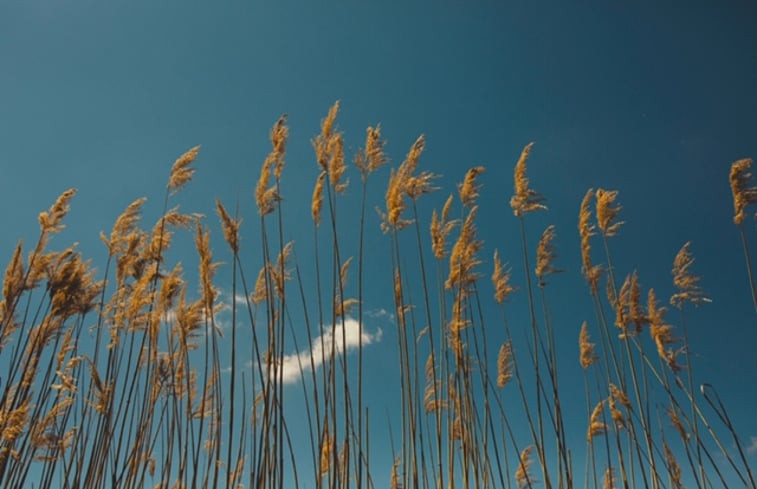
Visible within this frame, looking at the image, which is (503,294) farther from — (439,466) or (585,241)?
(439,466)

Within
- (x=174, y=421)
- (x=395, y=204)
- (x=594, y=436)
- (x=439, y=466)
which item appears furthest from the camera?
(x=594, y=436)

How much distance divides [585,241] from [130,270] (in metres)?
2.97

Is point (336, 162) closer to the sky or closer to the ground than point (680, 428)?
closer to the sky

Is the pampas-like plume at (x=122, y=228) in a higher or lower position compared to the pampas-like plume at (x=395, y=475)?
higher

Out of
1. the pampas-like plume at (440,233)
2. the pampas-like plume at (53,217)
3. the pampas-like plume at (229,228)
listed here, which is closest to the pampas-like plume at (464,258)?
the pampas-like plume at (440,233)

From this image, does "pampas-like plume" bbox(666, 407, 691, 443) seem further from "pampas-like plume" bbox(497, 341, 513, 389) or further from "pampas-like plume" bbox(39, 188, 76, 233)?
"pampas-like plume" bbox(39, 188, 76, 233)

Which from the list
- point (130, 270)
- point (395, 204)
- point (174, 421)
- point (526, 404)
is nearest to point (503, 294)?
point (526, 404)

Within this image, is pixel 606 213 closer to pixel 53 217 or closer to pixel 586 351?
pixel 586 351

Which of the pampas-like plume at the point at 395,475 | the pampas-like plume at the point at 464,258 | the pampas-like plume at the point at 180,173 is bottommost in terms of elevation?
the pampas-like plume at the point at 395,475

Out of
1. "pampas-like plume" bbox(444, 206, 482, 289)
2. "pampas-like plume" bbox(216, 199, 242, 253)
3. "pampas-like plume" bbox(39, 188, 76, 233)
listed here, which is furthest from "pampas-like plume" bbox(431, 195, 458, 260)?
"pampas-like plume" bbox(39, 188, 76, 233)

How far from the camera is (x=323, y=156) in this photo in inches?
128

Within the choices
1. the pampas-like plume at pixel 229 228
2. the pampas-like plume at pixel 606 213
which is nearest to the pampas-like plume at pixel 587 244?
the pampas-like plume at pixel 606 213

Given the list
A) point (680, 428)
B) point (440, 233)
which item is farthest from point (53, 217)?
point (680, 428)

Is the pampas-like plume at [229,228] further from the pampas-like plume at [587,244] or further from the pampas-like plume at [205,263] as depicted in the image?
the pampas-like plume at [587,244]
